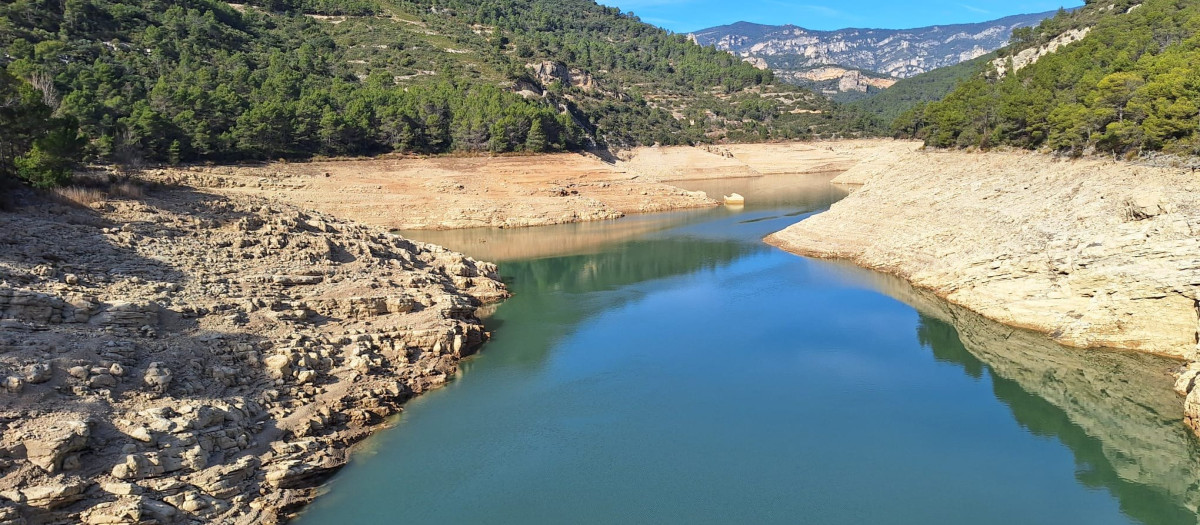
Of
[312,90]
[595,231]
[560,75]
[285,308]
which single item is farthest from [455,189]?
[560,75]

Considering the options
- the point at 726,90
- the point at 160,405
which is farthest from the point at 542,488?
the point at 726,90

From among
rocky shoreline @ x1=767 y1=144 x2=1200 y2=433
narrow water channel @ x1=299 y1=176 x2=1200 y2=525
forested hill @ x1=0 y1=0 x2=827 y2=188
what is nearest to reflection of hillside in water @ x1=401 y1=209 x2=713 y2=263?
narrow water channel @ x1=299 y1=176 x2=1200 y2=525

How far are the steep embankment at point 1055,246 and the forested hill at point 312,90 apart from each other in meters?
32.2

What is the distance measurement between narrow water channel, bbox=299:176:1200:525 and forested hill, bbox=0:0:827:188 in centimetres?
1741

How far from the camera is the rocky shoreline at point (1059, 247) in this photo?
19281mm

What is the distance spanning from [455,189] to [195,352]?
35.2 m

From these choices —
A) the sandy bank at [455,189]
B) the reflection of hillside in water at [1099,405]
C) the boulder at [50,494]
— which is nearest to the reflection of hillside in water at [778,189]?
the sandy bank at [455,189]

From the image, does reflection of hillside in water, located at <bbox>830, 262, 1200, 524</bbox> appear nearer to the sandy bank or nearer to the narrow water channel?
the narrow water channel

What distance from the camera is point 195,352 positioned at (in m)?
15.7

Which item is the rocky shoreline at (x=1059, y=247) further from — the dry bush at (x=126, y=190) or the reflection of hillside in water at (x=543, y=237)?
the dry bush at (x=126, y=190)

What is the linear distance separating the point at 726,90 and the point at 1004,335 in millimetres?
107572

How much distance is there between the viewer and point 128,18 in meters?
65.9

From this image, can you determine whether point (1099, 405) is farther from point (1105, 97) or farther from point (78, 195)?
point (78, 195)

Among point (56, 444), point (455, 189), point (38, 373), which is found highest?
point (455, 189)
